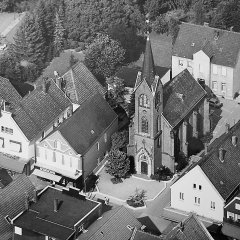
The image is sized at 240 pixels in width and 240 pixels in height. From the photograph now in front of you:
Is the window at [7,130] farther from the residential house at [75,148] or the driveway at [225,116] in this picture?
the driveway at [225,116]

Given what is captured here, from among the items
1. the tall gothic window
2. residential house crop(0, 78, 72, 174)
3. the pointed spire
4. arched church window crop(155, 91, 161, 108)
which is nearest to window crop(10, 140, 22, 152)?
residential house crop(0, 78, 72, 174)

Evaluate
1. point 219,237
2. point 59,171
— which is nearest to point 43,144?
point 59,171

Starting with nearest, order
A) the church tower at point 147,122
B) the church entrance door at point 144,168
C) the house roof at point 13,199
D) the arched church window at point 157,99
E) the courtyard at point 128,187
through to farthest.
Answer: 1. the house roof at point 13,199
2. the church tower at point 147,122
3. the arched church window at point 157,99
4. the courtyard at point 128,187
5. the church entrance door at point 144,168

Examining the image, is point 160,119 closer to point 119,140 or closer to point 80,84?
point 119,140

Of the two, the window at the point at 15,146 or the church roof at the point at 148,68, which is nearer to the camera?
the church roof at the point at 148,68

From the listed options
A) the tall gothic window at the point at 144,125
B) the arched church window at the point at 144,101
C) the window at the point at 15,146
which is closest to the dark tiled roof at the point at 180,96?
the tall gothic window at the point at 144,125

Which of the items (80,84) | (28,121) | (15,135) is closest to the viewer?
(15,135)

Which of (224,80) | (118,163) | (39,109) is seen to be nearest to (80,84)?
(39,109)
